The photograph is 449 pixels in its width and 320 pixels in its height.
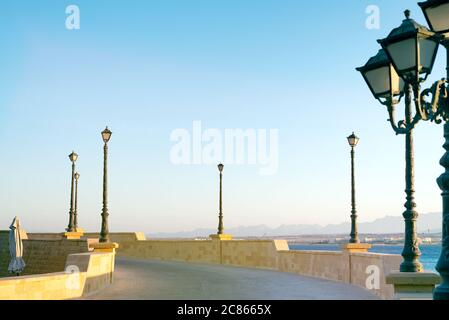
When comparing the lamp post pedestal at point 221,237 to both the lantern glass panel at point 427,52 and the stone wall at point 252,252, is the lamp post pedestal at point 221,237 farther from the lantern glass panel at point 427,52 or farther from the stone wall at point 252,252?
the lantern glass panel at point 427,52

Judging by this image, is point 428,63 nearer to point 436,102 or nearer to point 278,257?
point 436,102

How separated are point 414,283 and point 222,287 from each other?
9.64 meters

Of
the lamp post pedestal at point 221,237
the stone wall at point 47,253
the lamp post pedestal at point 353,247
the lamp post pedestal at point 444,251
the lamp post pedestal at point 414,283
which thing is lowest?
the stone wall at point 47,253

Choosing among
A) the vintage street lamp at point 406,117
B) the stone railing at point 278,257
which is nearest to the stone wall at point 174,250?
the stone railing at point 278,257

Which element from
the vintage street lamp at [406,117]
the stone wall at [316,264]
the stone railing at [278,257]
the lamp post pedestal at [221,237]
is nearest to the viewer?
the vintage street lamp at [406,117]

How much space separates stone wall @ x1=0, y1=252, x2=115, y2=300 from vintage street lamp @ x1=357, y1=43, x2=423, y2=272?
23.8 feet

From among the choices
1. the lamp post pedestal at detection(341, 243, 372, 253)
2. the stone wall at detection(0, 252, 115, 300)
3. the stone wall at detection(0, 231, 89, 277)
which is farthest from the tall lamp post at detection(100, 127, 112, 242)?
the lamp post pedestal at detection(341, 243, 372, 253)

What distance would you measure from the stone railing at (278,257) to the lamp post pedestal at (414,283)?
588cm

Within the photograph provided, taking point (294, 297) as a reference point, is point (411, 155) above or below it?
above

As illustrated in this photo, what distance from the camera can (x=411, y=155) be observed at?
10.2 metres

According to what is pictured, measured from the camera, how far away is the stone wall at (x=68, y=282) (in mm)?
Result: 11787
